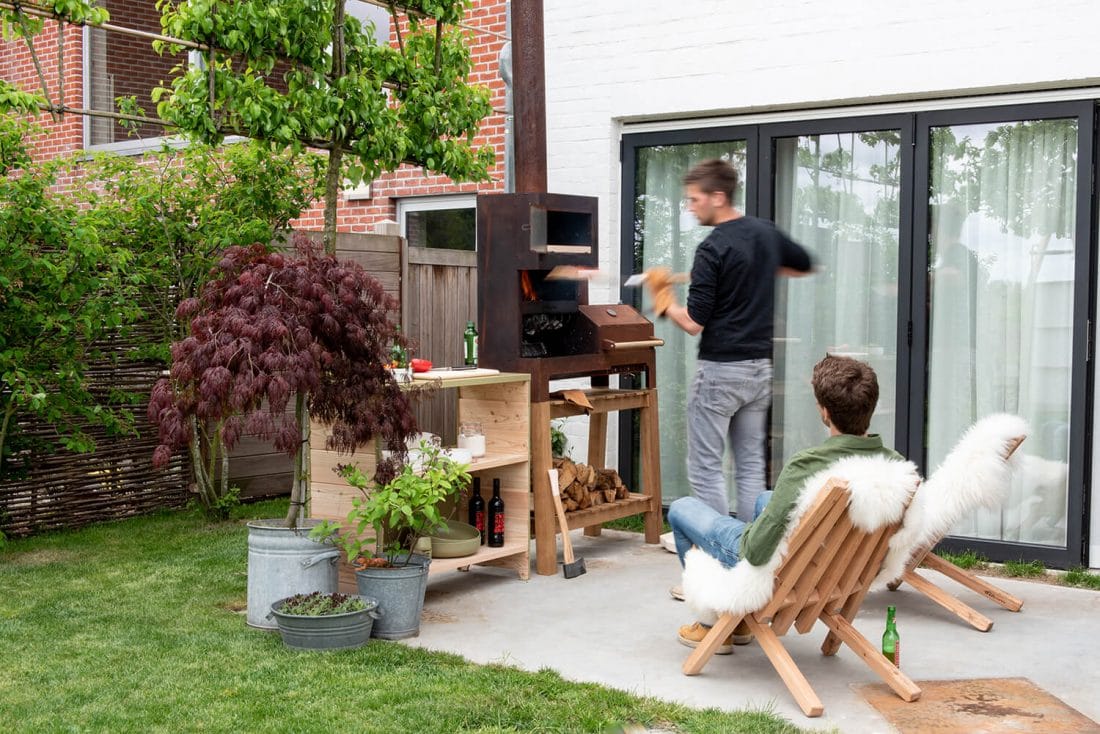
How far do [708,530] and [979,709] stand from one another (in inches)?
43.2

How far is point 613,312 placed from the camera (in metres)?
6.62

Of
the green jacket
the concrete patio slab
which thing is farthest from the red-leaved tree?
→ the green jacket

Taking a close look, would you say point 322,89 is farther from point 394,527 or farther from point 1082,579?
point 1082,579

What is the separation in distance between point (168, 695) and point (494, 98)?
5.64m

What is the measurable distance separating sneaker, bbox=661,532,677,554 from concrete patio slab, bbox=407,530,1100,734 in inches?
16.7

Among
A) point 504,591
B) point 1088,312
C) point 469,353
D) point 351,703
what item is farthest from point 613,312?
point 351,703

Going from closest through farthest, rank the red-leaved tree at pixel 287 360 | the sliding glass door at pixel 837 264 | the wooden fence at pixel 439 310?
1. the red-leaved tree at pixel 287 360
2. the sliding glass door at pixel 837 264
3. the wooden fence at pixel 439 310

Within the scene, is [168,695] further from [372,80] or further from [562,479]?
[372,80]

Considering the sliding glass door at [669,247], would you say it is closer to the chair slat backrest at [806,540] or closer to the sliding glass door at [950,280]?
the sliding glass door at [950,280]

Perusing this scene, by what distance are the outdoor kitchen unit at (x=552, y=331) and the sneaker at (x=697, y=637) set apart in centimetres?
139

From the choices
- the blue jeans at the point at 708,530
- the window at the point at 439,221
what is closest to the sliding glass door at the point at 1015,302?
the blue jeans at the point at 708,530

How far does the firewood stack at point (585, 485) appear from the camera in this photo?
20.9ft

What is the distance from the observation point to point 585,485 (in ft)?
21.5

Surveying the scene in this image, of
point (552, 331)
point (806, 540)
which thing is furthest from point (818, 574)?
point (552, 331)
